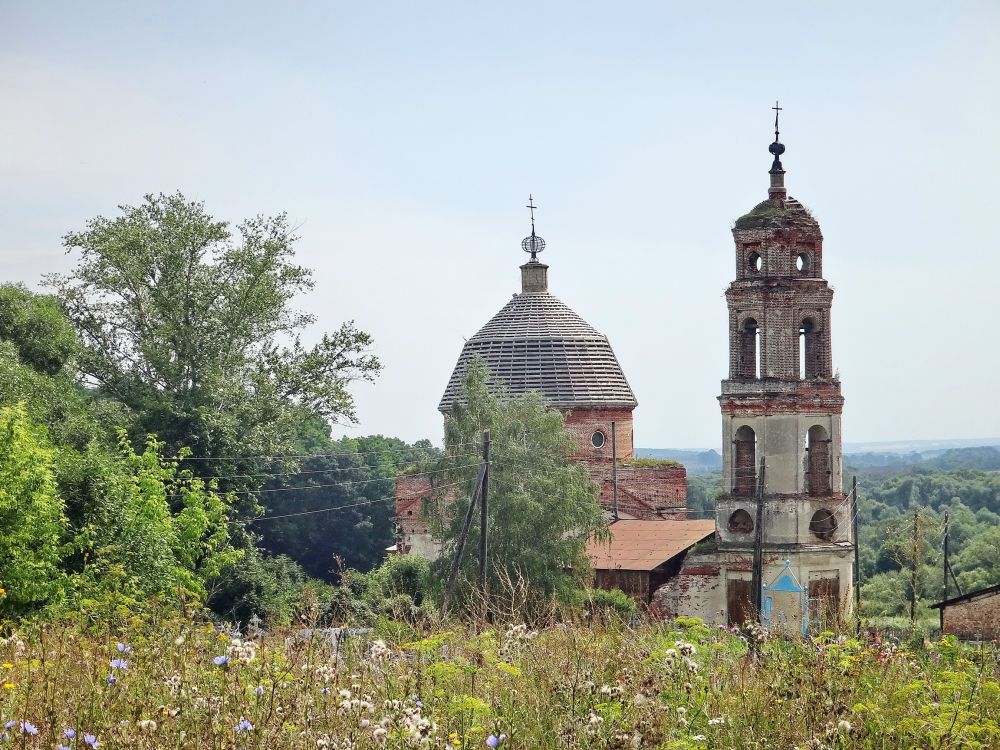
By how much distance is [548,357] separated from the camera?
42156 mm

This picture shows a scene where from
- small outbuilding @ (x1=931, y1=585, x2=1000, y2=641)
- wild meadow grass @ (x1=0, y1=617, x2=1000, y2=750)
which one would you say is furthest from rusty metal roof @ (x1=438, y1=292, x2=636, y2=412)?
wild meadow grass @ (x1=0, y1=617, x2=1000, y2=750)

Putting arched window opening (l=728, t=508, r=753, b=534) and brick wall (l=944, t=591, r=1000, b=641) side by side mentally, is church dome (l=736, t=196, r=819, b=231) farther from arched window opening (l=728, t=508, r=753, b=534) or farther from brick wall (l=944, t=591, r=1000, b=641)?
brick wall (l=944, t=591, r=1000, b=641)

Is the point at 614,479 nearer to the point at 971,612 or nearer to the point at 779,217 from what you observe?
the point at 779,217

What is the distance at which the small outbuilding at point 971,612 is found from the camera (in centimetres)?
2495

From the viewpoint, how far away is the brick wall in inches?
981

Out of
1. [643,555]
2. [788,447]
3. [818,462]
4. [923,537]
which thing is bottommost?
[923,537]

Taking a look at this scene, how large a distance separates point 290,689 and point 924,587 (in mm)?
48044

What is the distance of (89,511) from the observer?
2017 cm

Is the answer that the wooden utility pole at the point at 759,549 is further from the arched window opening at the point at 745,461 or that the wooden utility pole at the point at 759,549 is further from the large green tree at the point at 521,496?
the large green tree at the point at 521,496

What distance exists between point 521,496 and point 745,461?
5574 millimetres

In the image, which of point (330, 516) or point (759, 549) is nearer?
point (759, 549)

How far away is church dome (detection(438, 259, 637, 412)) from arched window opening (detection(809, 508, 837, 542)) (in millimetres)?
11184

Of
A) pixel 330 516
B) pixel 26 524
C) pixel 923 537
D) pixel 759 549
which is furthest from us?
pixel 330 516

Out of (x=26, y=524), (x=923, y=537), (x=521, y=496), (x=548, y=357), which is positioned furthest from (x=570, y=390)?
(x=26, y=524)
